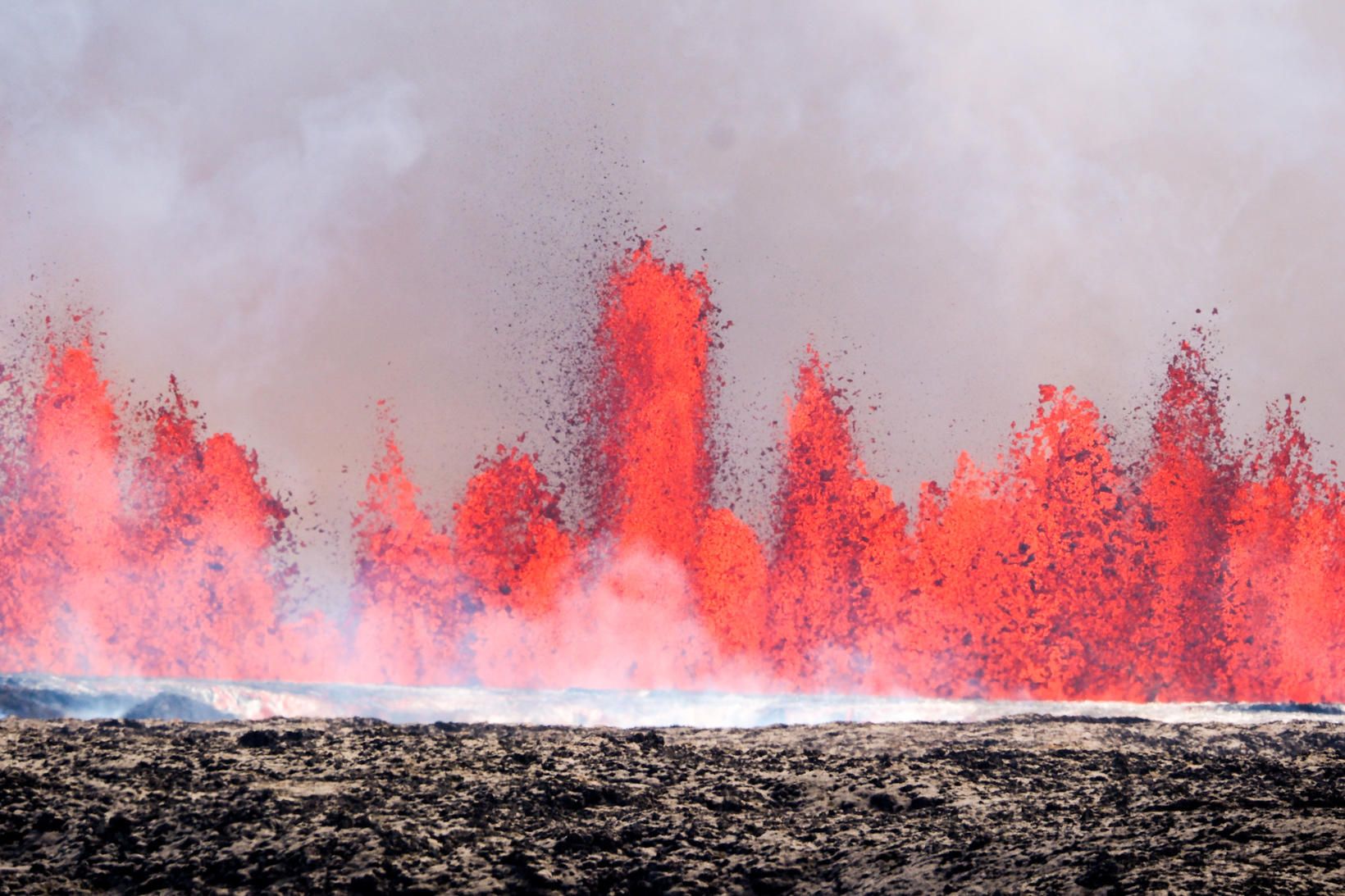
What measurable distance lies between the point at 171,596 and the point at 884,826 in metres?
27.1

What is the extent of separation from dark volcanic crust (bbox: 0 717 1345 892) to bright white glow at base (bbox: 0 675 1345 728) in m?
2.82

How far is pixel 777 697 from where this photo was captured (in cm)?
1588

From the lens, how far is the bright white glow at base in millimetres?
13898

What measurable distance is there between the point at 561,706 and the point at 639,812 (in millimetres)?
6382

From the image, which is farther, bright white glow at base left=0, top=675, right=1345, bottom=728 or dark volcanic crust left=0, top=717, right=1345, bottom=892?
bright white glow at base left=0, top=675, right=1345, bottom=728

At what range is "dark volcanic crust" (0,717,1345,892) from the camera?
7379 millimetres

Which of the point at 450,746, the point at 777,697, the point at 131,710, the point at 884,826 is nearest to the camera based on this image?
the point at 884,826

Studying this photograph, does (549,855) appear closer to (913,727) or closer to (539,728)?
(539,728)

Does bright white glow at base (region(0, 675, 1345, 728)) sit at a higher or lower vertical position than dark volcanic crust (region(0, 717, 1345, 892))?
higher

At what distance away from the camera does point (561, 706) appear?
15.0 metres

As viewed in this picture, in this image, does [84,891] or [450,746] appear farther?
[450,746]

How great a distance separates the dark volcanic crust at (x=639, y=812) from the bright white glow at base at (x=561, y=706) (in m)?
2.82

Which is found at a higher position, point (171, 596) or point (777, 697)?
point (171, 596)

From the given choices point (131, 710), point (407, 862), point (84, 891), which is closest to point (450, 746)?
point (407, 862)
